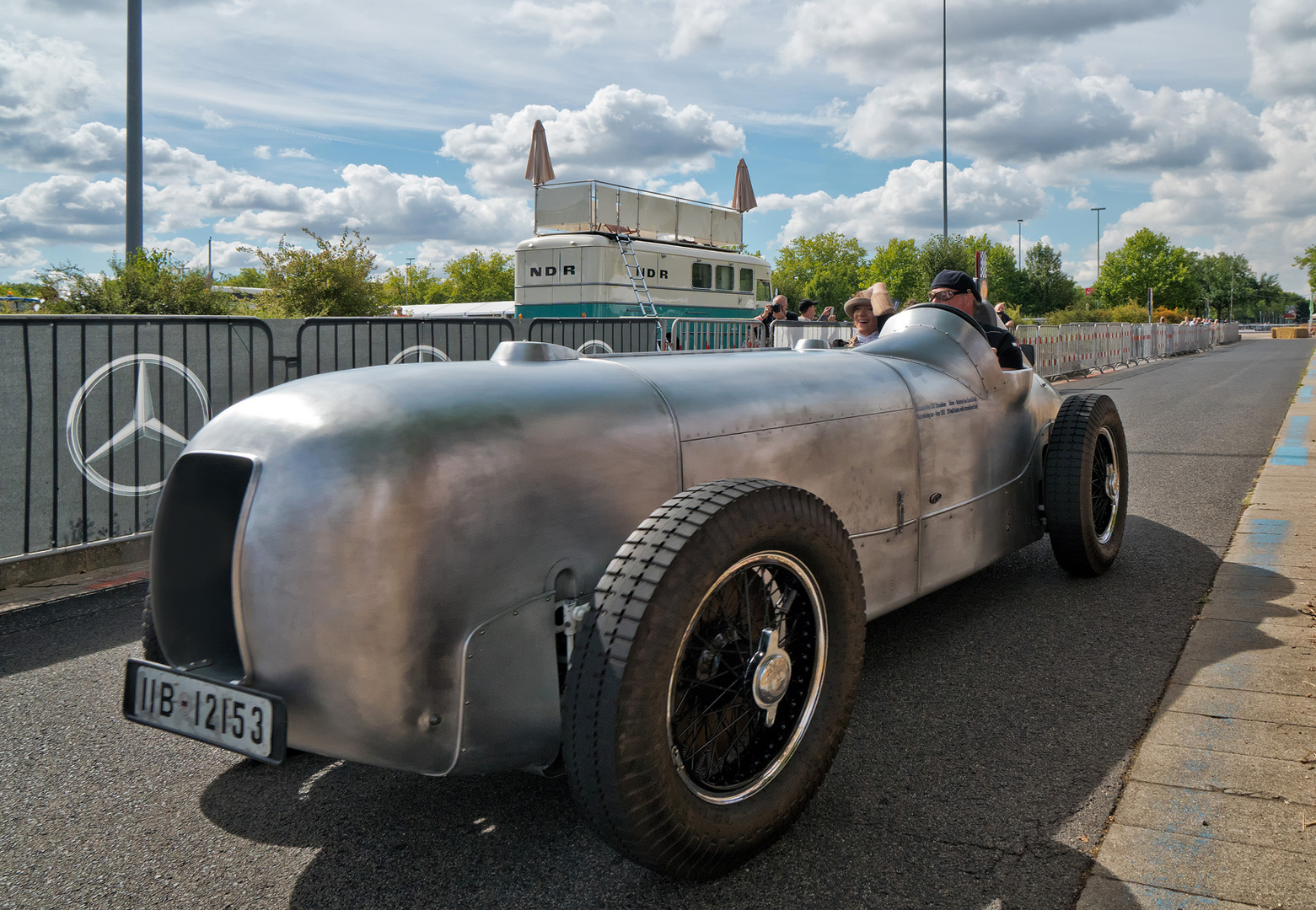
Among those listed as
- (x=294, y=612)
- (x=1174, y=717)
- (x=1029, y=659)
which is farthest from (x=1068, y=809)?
(x=294, y=612)

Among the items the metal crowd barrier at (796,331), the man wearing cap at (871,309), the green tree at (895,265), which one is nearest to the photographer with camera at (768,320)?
the metal crowd barrier at (796,331)

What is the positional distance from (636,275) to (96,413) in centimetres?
1262

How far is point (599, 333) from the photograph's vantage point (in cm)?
1105

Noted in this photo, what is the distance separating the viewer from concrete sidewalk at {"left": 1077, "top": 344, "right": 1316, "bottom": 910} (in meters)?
2.14

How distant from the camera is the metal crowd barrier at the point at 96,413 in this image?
17.1ft

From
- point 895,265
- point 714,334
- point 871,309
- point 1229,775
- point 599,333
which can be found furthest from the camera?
point 895,265

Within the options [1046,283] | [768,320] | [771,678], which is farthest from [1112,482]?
[1046,283]

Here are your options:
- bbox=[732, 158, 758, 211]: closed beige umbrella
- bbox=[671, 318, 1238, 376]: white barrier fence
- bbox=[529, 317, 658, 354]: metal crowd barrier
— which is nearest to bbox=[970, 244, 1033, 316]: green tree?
bbox=[671, 318, 1238, 376]: white barrier fence

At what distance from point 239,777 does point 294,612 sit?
110 centimetres

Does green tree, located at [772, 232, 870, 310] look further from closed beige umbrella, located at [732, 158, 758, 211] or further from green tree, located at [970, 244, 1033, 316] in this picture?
closed beige umbrella, located at [732, 158, 758, 211]

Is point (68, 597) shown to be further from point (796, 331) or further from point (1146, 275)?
point (1146, 275)

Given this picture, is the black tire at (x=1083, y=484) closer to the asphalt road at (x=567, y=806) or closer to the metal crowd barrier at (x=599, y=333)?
the asphalt road at (x=567, y=806)

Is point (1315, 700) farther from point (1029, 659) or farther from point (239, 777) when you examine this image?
point (239, 777)

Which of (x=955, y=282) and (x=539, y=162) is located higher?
(x=539, y=162)
